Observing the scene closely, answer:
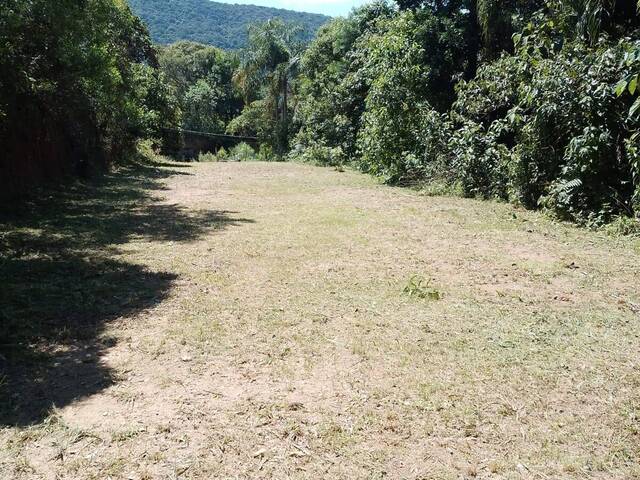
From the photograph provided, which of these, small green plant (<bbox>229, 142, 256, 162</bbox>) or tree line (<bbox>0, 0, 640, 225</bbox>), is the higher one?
tree line (<bbox>0, 0, 640, 225</bbox>)

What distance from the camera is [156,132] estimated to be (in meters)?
23.8

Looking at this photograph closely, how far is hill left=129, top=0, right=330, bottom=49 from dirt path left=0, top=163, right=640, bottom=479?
81379mm

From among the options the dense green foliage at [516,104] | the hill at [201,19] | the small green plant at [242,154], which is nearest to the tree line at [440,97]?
the dense green foliage at [516,104]

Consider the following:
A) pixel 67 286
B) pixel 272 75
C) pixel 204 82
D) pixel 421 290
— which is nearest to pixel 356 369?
pixel 421 290

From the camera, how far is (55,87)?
10570 mm

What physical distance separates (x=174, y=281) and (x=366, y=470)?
362cm

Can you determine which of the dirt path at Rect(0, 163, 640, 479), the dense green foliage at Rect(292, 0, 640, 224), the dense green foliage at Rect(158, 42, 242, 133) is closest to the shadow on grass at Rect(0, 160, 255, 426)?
the dirt path at Rect(0, 163, 640, 479)

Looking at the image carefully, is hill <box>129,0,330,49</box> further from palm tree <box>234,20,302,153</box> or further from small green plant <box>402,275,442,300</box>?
small green plant <box>402,275,442,300</box>

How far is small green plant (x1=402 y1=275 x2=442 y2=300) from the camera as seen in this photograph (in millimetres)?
5203

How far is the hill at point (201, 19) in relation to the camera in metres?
87.7

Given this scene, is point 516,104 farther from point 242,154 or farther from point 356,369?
point 242,154

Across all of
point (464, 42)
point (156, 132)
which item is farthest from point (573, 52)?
point (156, 132)

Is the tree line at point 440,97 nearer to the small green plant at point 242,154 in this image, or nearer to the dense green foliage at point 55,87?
the dense green foliage at point 55,87

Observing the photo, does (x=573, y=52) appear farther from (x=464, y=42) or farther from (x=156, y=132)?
(x=156, y=132)
